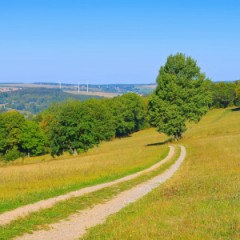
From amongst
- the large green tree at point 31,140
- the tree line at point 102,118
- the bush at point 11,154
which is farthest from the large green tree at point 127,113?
the bush at point 11,154

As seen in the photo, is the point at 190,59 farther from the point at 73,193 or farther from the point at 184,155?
the point at 73,193

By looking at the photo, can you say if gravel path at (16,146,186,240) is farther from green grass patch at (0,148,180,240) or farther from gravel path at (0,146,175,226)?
gravel path at (0,146,175,226)

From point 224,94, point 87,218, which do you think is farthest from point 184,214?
point 224,94

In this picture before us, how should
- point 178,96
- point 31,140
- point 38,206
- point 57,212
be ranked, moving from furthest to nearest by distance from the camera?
point 31,140, point 178,96, point 38,206, point 57,212

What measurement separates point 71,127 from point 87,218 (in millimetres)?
56267

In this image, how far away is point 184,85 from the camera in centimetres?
6097

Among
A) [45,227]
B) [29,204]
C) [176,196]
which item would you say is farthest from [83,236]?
[176,196]

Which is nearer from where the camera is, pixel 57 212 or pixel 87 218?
pixel 87 218

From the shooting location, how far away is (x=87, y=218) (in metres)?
14.7

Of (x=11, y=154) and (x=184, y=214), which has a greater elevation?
(x=184, y=214)

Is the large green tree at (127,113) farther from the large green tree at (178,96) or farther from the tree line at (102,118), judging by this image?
the large green tree at (178,96)

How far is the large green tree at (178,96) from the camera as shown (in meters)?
59.4

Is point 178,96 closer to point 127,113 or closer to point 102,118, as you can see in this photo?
point 102,118

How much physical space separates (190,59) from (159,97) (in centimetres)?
742
